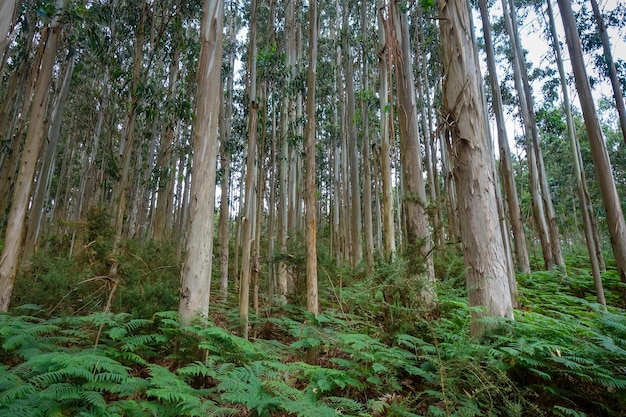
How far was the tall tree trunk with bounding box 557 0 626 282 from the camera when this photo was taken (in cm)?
484

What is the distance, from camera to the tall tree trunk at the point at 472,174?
8.98 ft

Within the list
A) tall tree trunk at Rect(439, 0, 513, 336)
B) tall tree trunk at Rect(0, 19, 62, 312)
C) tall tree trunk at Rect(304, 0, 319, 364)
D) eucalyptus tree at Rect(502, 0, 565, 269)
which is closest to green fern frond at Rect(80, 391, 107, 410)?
tall tree trunk at Rect(304, 0, 319, 364)

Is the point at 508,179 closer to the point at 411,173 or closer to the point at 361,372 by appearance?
the point at 411,173

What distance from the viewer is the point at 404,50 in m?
6.11

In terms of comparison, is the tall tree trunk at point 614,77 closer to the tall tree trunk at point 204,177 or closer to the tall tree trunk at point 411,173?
the tall tree trunk at point 411,173

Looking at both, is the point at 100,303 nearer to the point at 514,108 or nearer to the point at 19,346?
the point at 19,346

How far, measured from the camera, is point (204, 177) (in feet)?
12.6

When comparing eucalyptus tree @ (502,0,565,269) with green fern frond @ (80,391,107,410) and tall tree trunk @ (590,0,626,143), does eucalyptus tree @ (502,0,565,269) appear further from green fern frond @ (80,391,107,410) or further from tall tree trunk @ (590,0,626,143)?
green fern frond @ (80,391,107,410)

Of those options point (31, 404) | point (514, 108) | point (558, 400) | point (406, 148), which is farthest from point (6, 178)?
point (514, 108)

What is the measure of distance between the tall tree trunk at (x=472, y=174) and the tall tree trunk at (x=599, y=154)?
10.9 feet

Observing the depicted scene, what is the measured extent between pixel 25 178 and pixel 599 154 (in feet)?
27.8

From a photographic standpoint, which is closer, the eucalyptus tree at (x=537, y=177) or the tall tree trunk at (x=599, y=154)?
the tall tree trunk at (x=599, y=154)

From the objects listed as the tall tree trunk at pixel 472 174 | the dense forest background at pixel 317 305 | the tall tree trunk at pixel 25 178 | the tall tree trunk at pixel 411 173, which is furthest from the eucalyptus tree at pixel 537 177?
the tall tree trunk at pixel 25 178

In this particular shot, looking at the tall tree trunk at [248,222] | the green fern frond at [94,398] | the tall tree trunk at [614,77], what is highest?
the tall tree trunk at [614,77]
